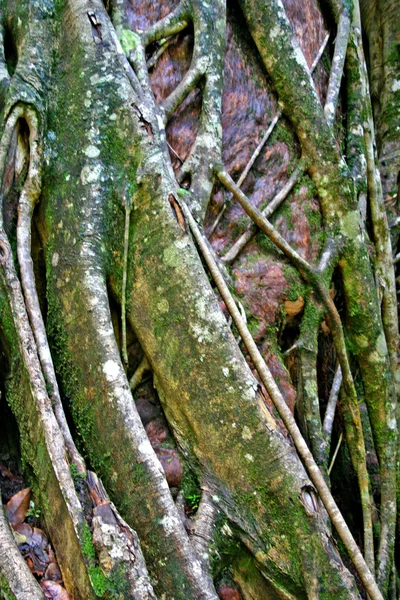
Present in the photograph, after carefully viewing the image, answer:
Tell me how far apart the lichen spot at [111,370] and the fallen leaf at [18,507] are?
2.06ft

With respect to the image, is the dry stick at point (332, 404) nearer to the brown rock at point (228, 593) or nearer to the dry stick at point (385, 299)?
the dry stick at point (385, 299)

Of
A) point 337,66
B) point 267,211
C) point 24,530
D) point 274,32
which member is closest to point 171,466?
point 24,530

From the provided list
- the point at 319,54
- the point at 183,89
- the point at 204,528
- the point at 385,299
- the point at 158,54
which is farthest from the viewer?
the point at 319,54

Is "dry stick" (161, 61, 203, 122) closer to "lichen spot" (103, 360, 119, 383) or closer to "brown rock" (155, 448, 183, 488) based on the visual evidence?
"lichen spot" (103, 360, 119, 383)

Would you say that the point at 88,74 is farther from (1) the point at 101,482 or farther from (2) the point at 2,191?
(1) the point at 101,482

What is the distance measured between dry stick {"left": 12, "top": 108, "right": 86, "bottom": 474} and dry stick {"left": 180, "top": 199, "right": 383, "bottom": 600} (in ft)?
2.48

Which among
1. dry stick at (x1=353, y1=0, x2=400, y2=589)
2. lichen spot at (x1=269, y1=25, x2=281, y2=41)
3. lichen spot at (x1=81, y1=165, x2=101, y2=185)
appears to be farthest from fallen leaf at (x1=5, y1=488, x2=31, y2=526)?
lichen spot at (x1=269, y1=25, x2=281, y2=41)

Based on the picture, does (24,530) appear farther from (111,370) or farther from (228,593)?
(228,593)

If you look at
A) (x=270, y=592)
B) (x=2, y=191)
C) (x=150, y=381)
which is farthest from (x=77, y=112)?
(x=270, y=592)

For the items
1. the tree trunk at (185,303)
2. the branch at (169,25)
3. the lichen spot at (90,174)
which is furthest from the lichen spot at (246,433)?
the branch at (169,25)

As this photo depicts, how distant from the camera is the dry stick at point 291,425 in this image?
234cm

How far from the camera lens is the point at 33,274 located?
2578 millimetres

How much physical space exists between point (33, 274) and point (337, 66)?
275 centimetres

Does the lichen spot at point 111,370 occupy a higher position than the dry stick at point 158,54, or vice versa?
the dry stick at point 158,54
